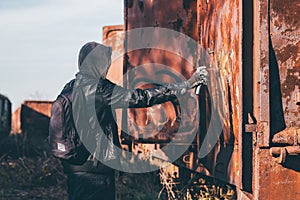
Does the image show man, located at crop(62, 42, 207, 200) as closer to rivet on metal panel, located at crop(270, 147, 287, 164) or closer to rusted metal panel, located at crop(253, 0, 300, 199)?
rusted metal panel, located at crop(253, 0, 300, 199)

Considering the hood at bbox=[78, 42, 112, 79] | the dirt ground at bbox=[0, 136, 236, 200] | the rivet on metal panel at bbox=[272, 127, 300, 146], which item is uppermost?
the hood at bbox=[78, 42, 112, 79]

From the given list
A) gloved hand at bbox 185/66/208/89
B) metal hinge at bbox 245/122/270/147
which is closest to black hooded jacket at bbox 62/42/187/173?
gloved hand at bbox 185/66/208/89

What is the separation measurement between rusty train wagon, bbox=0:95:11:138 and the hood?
7610 millimetres

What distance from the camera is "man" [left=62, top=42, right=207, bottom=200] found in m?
5.31

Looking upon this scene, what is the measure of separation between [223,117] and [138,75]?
231 centimetres

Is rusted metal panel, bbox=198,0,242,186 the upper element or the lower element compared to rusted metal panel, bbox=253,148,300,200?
upper

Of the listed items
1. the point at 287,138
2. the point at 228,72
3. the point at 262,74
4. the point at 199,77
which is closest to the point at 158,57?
the point at 199,77

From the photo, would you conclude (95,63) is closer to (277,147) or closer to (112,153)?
(112,153)

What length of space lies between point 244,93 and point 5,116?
10517 mm

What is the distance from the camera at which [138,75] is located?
23.1 feet

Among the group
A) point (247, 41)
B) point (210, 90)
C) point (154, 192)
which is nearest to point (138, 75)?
point (154, 192)

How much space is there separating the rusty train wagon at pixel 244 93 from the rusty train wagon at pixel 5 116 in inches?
302

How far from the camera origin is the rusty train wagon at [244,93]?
4.16 m

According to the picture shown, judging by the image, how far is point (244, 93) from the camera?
4234mm
